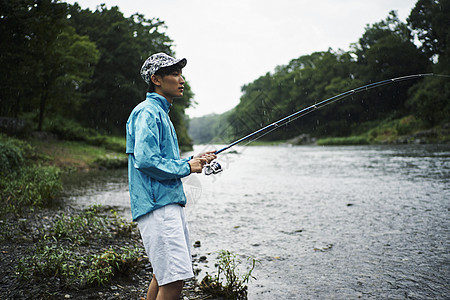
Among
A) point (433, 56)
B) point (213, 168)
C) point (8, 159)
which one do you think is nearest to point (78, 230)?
point (213, 168)

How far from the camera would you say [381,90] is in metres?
23.6

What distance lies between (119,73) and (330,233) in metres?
34.7

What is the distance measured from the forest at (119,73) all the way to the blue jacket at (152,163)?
117cm

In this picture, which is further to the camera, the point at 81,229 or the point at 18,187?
the point at 18,187

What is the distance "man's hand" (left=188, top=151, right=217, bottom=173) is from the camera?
217 centimetres

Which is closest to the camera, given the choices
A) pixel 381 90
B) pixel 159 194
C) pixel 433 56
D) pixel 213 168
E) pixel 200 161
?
pixel 159 194

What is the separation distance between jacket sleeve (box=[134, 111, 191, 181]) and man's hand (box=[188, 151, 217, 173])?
82mm

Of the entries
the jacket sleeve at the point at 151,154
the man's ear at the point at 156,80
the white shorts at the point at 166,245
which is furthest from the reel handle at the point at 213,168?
the man's ear at the point at 156,80

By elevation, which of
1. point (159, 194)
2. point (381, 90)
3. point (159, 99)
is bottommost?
point (159, 194)

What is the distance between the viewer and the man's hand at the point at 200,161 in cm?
217

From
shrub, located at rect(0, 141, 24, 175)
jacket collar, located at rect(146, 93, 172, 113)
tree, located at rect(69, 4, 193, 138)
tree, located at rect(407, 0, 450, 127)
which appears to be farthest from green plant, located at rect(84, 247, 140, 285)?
tree, located at rect(69, 4, 193, 138)

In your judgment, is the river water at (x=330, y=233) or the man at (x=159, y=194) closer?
the man at (x=159, y=194)

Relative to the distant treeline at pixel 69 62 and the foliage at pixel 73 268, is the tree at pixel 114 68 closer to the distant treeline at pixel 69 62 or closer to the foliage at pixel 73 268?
the distant treeline at pixel 69 62

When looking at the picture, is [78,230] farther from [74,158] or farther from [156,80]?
[74,158]
